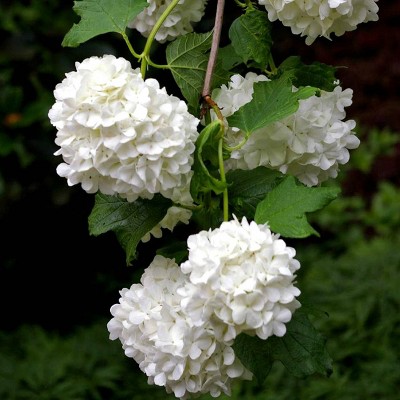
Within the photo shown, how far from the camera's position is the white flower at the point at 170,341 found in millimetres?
947

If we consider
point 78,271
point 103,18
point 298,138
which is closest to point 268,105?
point 298,138

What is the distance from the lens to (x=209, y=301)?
0.87 m

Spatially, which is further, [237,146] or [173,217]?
[173,217]

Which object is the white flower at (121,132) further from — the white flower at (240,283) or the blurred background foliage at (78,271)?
the blurred background foliage at (78,271)

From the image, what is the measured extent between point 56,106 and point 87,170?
4.0 inches

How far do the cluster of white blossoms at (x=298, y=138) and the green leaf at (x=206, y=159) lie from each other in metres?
0.08

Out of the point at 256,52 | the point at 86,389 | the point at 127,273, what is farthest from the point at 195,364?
the point at 127,273

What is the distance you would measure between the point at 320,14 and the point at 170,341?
1.66 ft

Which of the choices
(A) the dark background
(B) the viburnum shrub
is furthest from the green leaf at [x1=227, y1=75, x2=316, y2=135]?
(A) the dark background

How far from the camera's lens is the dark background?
2762 mm

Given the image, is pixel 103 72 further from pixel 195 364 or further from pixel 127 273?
pixel 127 273

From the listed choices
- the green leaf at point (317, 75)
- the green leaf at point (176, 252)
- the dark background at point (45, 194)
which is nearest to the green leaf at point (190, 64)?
the green leaf at point (317, 75)

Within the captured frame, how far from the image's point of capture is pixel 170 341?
0.97 metres

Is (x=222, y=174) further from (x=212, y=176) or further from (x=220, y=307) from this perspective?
(x=220, y=307)
